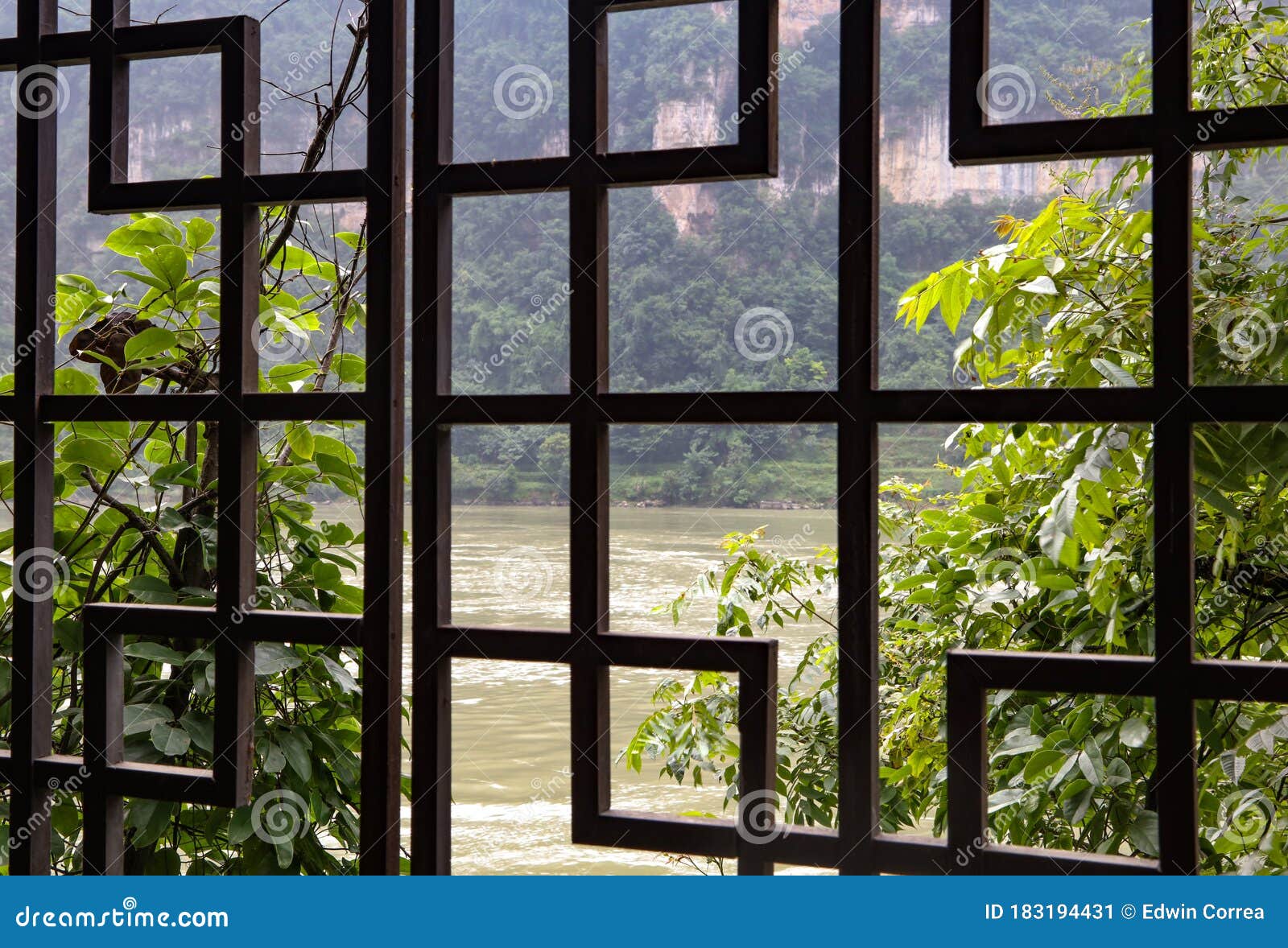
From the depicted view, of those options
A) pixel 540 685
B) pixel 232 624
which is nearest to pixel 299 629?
pixel 232 624

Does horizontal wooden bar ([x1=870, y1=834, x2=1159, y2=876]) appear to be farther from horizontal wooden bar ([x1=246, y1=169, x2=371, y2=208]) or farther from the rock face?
the rock face

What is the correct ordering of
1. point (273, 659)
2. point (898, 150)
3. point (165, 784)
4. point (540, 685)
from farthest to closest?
point (898, 150) < point (540, 685) < point (273, 659) < point (165, 784)

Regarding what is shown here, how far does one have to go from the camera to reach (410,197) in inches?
32.2

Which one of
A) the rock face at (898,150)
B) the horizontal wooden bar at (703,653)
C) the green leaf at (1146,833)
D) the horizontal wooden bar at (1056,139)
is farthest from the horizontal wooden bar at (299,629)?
the rock face at (898,150)

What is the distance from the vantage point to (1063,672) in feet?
2.16

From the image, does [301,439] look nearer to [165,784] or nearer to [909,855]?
[165,784]

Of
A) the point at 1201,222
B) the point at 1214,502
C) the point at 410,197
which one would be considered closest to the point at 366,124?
the point at 410,197

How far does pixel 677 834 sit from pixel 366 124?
539 mm

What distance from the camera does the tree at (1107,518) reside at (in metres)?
0.87

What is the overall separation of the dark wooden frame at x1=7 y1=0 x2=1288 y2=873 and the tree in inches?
5.4

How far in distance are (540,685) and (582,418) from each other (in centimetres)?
957

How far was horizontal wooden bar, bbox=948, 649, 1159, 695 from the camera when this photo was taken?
65 cm

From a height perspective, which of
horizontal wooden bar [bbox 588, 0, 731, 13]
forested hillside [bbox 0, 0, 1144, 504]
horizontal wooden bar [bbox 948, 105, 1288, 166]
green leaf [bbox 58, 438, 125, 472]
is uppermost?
forested hillside [bbox 0, 0, 1144, 504]

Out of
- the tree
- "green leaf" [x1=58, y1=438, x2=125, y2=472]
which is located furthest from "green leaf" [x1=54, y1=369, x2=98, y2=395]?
the tree
